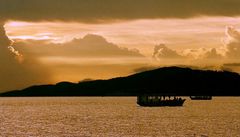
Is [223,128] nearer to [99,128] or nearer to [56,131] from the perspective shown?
[99,128]

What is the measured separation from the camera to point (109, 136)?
124 meters

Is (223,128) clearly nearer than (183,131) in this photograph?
No

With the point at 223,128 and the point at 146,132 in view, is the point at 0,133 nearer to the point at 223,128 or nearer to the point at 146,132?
the point at 146,132

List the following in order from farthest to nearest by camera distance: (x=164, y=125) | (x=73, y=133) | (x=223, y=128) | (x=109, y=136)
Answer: (x=164, y=125), (x=223, y=128), (x=73, y=133), (x=109, y=136)

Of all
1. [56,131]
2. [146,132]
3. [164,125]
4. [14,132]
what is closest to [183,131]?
[146,132]

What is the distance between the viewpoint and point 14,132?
13675 centimetres

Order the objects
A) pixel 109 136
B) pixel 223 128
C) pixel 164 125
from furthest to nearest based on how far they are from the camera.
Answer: pixel 164 125, pixel 223 128, pixel 109 136

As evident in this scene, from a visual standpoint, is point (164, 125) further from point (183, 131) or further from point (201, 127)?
point (183, 131)

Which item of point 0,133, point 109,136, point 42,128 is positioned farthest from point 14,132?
point 109,136

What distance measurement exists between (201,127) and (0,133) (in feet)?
167

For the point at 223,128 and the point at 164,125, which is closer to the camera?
the point at 223,128

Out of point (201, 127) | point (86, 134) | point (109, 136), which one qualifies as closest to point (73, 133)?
point (86, 134)

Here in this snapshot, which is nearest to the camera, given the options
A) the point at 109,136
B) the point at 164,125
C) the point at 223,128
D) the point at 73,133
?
the point at 109,136

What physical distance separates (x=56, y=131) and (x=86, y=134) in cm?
1205
